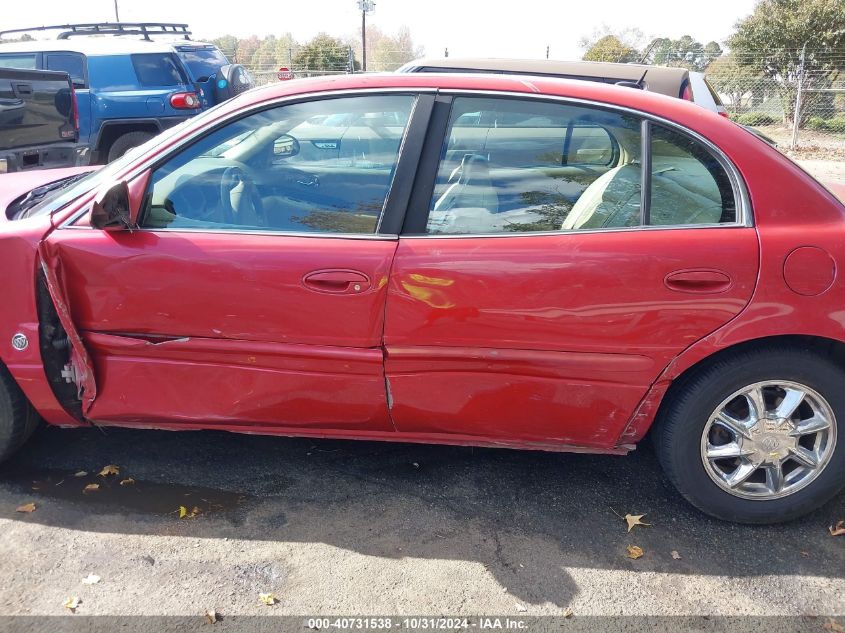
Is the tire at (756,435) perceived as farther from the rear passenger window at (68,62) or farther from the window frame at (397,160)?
the rear passenger window at (68,62)

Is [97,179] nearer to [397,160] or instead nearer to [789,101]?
[397,160]

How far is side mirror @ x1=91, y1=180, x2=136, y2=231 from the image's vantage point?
2545mm

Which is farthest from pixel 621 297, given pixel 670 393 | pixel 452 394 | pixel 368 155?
pixel 368 155

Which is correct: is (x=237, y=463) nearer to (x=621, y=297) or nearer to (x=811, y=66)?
(x=621, y=297)

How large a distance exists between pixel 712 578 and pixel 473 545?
86cm

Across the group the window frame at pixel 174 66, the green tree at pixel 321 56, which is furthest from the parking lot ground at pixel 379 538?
the green tree at pixel 321 56

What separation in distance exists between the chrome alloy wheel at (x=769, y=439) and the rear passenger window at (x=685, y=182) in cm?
67

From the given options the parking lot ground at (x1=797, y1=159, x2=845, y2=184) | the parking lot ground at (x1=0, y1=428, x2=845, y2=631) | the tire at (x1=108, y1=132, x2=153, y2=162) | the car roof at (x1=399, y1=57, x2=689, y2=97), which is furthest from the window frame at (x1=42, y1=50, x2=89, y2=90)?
the parking lot ground at (x1=797, y1=159, x2=845, y2=184)

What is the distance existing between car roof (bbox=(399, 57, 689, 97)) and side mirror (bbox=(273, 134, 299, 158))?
459 cm

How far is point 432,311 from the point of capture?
255 cm

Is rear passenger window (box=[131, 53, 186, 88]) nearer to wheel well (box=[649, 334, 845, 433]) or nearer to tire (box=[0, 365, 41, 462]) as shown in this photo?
tire (box=[0, 365, 41, 462])

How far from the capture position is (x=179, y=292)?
2.64 meters

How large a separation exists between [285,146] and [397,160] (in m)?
0.56

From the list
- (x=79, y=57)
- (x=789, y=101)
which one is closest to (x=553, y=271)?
(x=79, y=57)
